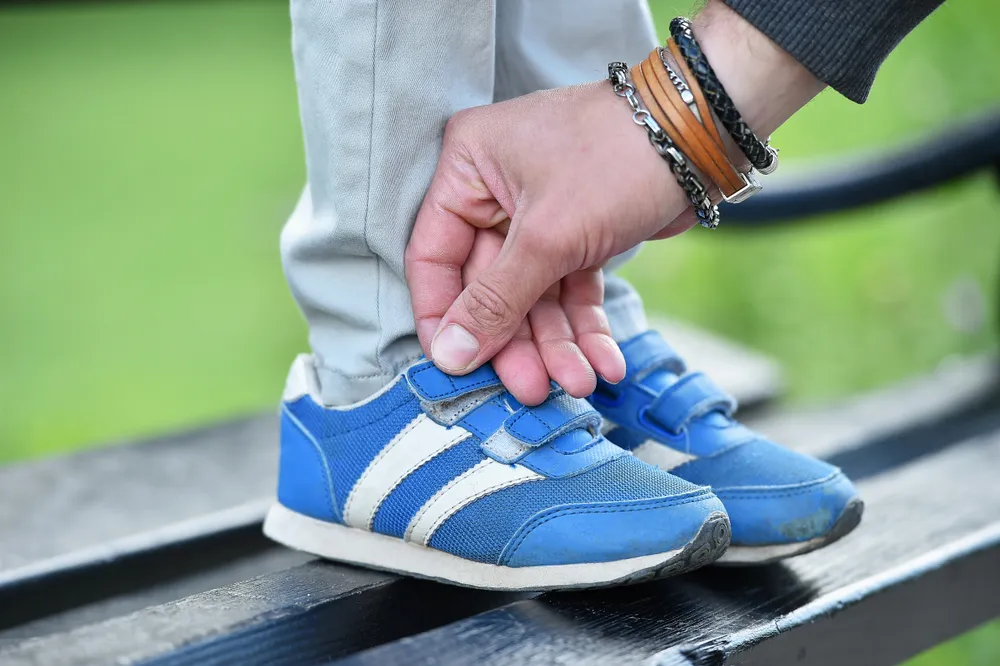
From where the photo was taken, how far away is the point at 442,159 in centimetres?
75

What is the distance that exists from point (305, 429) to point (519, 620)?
0.25m

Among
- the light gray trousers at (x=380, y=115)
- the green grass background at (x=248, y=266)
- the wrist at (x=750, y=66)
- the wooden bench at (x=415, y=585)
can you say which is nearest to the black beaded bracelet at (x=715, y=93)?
the wrist at (x=750, y=66)

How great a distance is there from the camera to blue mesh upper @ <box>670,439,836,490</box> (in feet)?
2.60

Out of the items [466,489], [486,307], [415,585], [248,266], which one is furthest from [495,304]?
[248,266]

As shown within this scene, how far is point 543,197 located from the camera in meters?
0.70

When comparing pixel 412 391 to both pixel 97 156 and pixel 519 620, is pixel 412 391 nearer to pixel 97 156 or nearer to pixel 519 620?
pixel 519 620

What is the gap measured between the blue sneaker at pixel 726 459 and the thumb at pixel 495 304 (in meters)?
0.16

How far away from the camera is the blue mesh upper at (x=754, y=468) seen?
793 mm

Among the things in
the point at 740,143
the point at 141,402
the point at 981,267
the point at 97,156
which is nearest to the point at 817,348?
the point at 981,267

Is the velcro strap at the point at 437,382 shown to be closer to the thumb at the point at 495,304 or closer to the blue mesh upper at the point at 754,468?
the thumb at the point at 495,304

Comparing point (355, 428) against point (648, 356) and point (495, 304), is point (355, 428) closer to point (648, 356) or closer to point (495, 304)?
point (495, 304)

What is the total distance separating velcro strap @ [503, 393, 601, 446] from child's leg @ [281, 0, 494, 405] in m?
0.11

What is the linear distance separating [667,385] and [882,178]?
98cm

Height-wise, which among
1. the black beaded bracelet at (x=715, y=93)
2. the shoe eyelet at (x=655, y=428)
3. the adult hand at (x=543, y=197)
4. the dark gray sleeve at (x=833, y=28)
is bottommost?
the shoe eyelet at (x=655, y=428)
